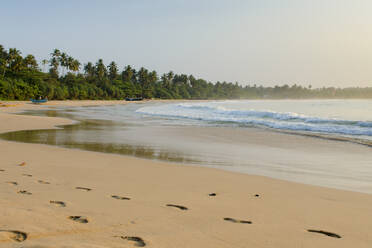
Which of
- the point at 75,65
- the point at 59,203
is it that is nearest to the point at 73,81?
the point at 75,65

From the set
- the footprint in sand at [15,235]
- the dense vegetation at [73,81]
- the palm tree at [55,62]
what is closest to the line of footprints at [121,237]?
the footprint in sand at [15,235]

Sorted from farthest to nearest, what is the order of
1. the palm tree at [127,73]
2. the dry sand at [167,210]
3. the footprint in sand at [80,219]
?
the palm tree at [127,73] → the footprint in sand at [80,219] → the dry sand at [167,210]

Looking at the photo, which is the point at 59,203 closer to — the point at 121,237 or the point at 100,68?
the point at 121,237

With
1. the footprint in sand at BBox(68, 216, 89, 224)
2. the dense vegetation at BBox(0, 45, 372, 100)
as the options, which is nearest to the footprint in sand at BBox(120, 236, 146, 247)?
the footprint in sand at BBox(68, 216, 89, 224)

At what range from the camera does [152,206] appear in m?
4.04

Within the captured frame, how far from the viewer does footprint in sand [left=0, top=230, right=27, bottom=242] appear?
2.76 metres

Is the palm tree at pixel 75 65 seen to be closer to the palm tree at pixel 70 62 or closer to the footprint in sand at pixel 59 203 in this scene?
the palm tree at pixel 70 62

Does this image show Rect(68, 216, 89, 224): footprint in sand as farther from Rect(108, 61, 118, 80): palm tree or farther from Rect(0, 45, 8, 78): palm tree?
Rect(108, 61, 118, 80): palm tree

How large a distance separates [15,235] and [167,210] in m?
1.67

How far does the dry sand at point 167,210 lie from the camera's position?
300 centimetres

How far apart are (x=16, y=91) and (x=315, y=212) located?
6762 centimetres

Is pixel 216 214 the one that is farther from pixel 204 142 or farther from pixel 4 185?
pixel 204 142

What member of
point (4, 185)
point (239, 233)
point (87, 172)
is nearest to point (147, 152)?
point (87, 172)

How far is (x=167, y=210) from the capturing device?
3.91m
